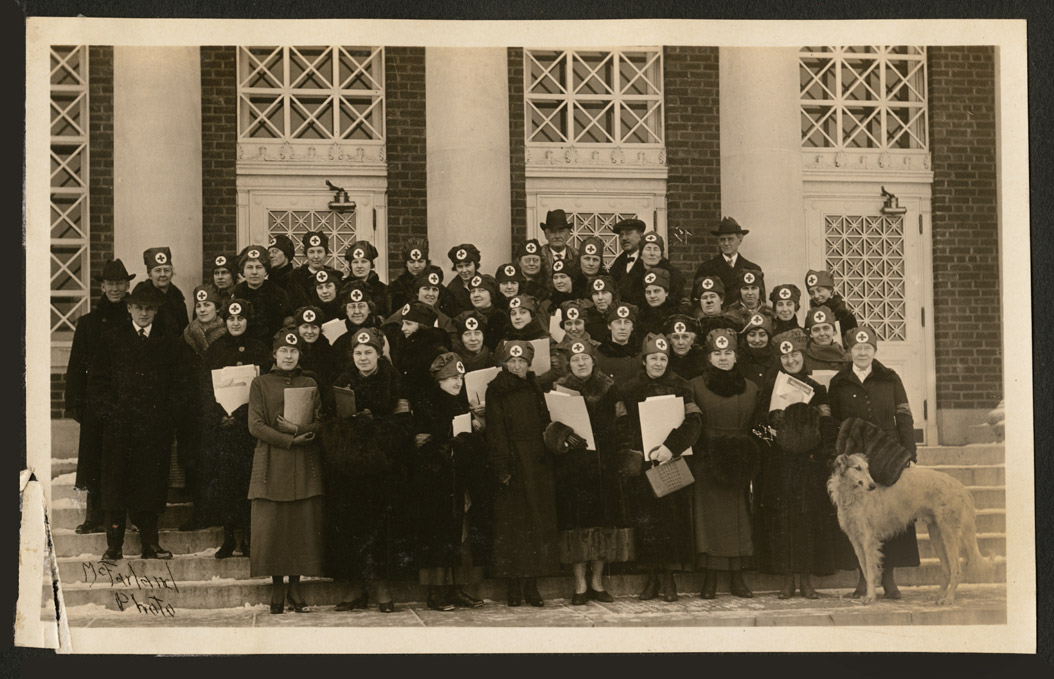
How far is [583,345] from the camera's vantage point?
251 inches

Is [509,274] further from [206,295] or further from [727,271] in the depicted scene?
[206,295]

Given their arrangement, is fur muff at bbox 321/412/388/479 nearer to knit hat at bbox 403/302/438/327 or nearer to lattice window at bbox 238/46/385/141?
knit hat at bbox 403/302/438/327

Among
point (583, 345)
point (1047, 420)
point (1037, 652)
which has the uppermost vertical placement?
point (583, 345)

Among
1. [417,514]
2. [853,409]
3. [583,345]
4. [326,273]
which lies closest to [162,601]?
[417,514]

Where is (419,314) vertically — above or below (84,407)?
above

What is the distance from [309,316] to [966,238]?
12.3ft

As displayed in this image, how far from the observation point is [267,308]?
262 inches

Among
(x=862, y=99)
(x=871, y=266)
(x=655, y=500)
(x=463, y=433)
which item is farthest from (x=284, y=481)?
(x=862, y=99)

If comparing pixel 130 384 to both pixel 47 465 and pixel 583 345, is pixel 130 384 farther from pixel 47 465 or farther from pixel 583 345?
pixel 583 345

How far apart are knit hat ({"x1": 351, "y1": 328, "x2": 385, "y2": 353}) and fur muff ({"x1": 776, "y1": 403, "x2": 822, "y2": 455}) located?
7.13 ft

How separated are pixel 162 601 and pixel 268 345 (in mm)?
1472

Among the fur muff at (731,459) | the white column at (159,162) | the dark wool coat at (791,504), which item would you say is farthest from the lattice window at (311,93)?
the dark wool coat at (791,504)

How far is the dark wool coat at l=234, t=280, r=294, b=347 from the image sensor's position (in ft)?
21.6

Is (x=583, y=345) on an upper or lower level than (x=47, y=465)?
upper
